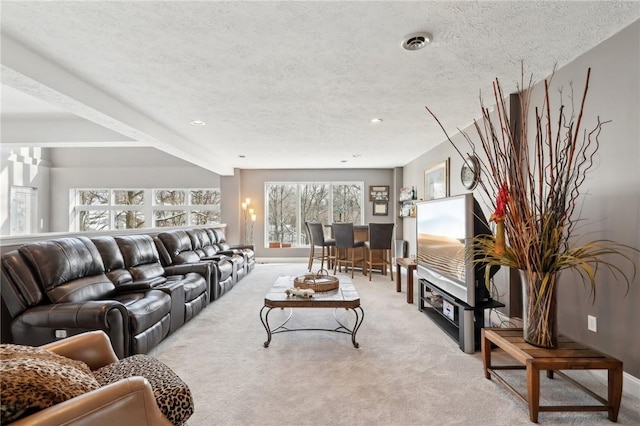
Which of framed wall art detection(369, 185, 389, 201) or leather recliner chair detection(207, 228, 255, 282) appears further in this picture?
framed wall art detection(369, 185, 389, 201)

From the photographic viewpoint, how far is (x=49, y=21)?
197cm

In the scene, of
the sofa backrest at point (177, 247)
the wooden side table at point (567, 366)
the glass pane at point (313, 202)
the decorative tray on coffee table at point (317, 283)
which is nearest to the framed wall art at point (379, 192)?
the glass pane at point (313, 202)

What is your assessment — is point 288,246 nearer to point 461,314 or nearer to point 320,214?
point 320,214

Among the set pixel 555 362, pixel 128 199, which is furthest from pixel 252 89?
pixel 128 199

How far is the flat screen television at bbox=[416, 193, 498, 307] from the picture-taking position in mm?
2643

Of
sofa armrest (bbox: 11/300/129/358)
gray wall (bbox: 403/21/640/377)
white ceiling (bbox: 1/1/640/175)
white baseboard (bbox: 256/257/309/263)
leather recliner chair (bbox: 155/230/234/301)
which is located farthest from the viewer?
white baseboard (bbox: 256/257/309/263)

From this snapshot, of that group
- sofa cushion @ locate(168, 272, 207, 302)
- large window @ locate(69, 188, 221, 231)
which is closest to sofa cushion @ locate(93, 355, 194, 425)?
sofa cushion @ locate(168, 272, 207, 302)

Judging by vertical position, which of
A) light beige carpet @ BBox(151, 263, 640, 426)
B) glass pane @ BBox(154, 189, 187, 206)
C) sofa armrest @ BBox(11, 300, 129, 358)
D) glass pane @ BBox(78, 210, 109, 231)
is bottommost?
light beige carpet @ BBox(151, 263, 640, 426)

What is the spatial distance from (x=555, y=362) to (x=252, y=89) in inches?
122

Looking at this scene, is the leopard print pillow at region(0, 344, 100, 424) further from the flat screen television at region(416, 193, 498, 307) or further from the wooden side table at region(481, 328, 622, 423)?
the flat screen television at region(416, 193, 498, 307)

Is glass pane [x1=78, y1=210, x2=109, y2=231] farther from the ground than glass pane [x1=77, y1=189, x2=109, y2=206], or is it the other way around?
glass pane [x1=77, y1=189, x2=109, y2=206]

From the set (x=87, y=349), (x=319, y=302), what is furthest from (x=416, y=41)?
(x=87, y=349)

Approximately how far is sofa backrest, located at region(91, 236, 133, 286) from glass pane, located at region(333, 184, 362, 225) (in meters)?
5.51

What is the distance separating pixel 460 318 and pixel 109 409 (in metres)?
2.61
